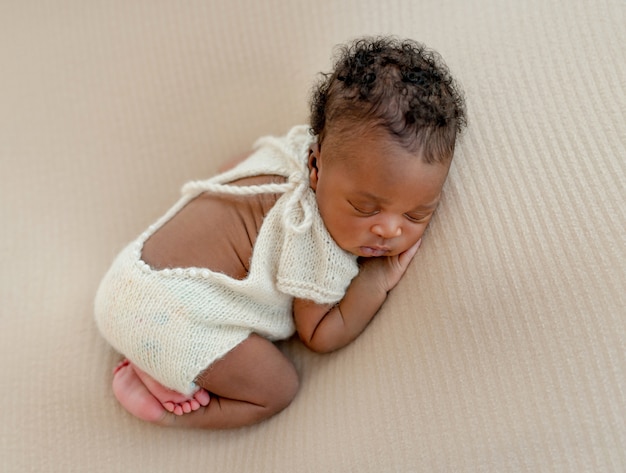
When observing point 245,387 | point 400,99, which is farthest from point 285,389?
point 400,99

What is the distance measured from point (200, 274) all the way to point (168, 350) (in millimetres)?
139

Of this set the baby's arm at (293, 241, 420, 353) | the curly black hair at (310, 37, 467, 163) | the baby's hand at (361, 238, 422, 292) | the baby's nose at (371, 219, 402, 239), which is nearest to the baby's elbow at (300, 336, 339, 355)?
the baby's arm at (293, 241, 420, 353)

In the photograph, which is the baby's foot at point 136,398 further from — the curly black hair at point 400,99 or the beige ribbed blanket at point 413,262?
the curly black hair at point 400,99

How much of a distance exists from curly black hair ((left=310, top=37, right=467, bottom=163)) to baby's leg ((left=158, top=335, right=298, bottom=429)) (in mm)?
424

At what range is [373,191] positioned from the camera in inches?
37.8

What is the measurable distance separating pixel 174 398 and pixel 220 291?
0.22 metres

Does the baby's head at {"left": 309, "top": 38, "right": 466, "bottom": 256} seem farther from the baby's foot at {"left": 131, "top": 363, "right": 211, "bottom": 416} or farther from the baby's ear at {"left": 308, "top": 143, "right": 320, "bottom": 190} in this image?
the baby's foot at {"left": 131, "top": 363, "right": 211, "bottom": 416}

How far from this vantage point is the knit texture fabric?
1.05 metres

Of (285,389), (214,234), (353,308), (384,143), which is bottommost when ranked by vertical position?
(285,389)

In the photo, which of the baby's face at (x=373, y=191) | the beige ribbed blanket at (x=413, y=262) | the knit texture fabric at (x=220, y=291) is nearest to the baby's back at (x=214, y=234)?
the knit texture fabric at (x=220, y=291)

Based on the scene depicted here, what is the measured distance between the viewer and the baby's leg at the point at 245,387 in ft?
3.58

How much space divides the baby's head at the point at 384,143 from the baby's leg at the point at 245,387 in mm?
257

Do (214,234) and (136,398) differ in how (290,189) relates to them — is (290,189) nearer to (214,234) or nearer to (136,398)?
(214,234)

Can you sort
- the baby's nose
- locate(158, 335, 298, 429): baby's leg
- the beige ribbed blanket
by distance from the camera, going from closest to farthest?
the beige ribbed blanket < the baby's nose < locate(158, 335, 298, 429): baby's leg
